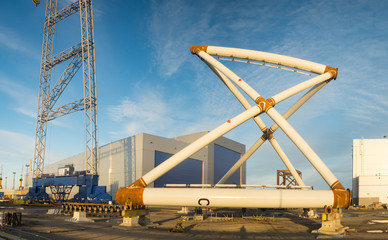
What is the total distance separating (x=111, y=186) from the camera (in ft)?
268

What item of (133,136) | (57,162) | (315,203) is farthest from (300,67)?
(57,162)

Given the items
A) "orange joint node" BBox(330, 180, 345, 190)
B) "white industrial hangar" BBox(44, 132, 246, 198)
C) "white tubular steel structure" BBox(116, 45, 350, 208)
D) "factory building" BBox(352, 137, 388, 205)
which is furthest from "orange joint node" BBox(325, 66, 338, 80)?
"factory building" BBox(352, 137, 388, 205)

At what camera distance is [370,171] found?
98.1 meters

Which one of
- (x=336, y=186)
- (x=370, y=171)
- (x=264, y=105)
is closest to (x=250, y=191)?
(x=336, y=186)

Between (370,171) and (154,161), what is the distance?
233 ft

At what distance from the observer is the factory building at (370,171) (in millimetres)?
92938

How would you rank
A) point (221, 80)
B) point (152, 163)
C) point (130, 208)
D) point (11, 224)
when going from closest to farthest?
point (130, 208)
point (11, 224)
point (221, 80)
point (152, 163)

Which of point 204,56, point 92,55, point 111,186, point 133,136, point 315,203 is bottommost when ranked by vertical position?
point 111,186

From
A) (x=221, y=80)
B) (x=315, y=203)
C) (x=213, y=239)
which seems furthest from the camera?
(x=221, y=80)

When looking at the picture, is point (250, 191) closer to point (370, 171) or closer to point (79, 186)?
point (79, 186)

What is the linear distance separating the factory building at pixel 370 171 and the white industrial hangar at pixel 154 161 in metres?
40.3

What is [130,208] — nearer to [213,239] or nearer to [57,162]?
[213,239]

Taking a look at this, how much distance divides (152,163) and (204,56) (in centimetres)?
4836

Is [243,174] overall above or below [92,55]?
below
